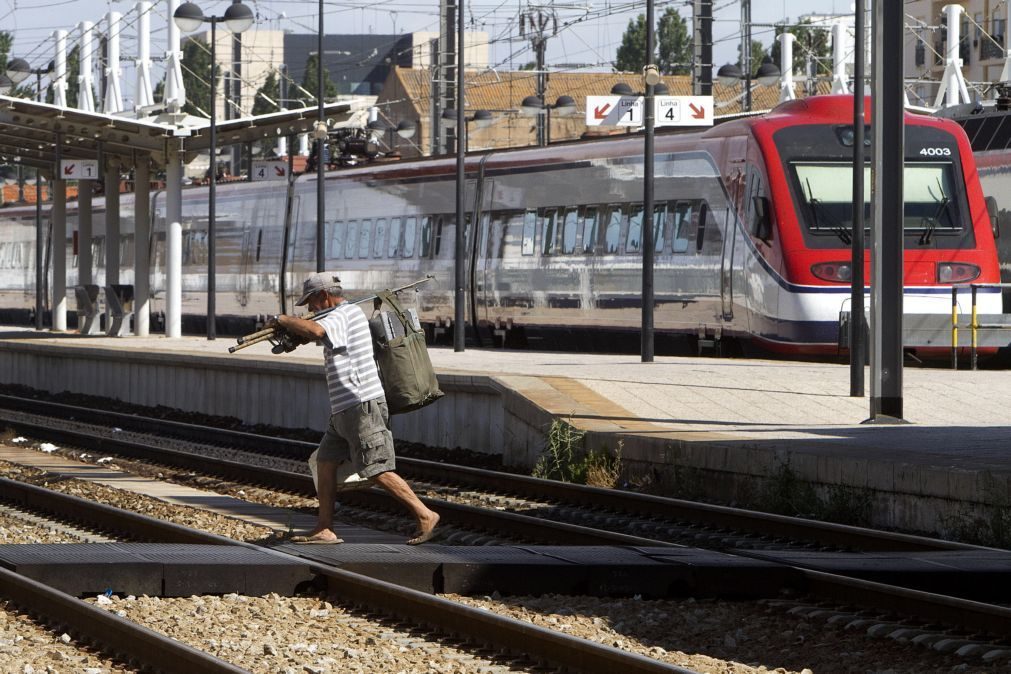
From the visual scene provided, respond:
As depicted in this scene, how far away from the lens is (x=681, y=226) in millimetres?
24453

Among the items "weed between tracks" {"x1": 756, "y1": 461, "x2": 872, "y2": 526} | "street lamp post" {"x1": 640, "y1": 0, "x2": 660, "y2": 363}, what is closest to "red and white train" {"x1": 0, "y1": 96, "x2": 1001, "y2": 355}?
"street lamp post" {"x1": 640, "y1": 0, "x2": 660, "y2": 363}

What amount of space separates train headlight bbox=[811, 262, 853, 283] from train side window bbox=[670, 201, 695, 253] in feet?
8.52

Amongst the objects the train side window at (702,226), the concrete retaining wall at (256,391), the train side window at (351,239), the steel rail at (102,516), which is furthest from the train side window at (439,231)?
the steel rail at (102,516)

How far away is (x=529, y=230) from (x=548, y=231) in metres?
0.61

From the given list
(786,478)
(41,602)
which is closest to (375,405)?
(41,602)

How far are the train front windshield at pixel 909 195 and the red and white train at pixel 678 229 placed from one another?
0.07 feet

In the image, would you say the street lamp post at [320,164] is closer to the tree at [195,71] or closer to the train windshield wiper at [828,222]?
the train windshield wiper at [828,222]

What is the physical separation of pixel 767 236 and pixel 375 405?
12.8 metres

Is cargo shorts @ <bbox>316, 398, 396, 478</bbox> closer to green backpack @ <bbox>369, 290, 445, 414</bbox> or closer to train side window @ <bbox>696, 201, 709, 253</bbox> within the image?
green backpack @ <bbox>369, 290, 445, 414</bbox>

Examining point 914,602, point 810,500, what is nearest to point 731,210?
point 810,500

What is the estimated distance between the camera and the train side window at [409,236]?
3141 centimetres

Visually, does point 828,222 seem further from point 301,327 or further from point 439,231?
point 301,327

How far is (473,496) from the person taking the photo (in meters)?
14.3

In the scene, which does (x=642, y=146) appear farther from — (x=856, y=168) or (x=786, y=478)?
(x=786, y=478)
